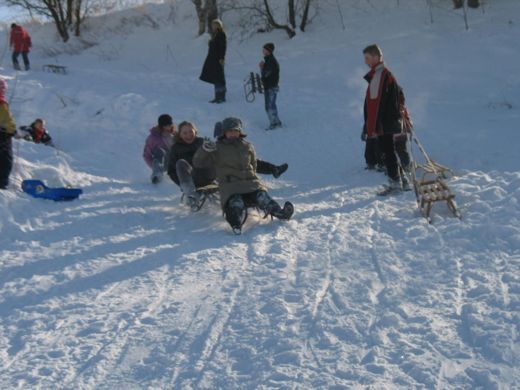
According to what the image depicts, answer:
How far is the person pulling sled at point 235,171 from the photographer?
6070 mm

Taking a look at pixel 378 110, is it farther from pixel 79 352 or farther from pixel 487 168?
pixel 79 352

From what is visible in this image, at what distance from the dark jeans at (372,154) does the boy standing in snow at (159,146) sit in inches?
110

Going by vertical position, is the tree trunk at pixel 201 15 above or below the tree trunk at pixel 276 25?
above

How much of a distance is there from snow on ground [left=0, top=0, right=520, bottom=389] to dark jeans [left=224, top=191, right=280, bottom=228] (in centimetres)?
19

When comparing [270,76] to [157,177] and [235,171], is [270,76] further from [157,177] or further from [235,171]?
[235,171]

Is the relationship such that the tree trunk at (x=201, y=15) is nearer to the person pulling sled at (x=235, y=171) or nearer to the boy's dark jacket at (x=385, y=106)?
the boy's dark jacket at (x=385, y=106)

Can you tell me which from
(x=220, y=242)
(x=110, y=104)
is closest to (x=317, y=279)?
(x=220, y=242)

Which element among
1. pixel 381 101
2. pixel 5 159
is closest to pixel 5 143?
pixel 5 159

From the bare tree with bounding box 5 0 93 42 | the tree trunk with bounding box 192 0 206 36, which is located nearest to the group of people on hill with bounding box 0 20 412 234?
the tree trunk with bounding box 192 0 206 36

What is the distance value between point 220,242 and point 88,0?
2001cm

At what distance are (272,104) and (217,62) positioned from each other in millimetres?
2033

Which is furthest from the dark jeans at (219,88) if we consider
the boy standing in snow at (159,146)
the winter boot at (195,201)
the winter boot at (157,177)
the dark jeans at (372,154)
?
the winter boot at (195,201)

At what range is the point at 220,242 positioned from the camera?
567 cm

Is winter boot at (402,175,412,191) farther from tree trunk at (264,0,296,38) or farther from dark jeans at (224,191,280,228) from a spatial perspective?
tree trunk at (264,0,296,38)
